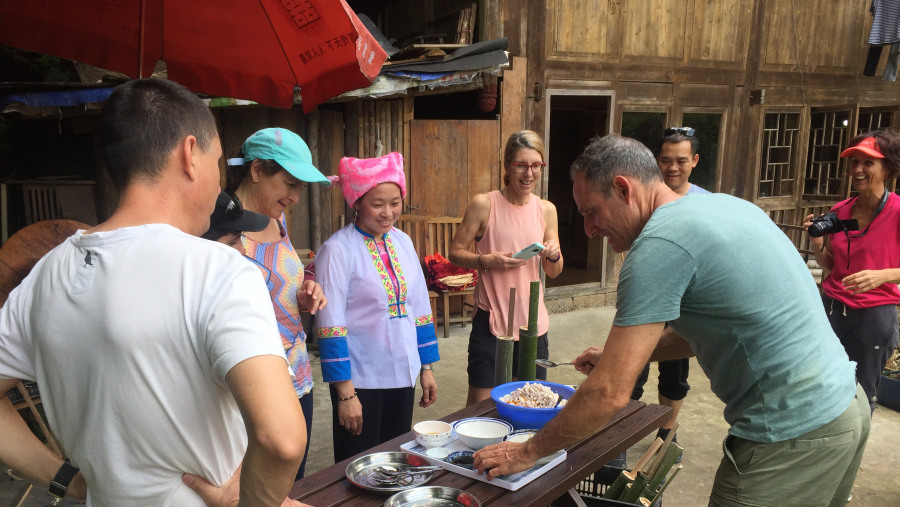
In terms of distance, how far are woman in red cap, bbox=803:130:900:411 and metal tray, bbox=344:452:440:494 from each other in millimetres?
2999

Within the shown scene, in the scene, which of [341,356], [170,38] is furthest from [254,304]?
[170,38]

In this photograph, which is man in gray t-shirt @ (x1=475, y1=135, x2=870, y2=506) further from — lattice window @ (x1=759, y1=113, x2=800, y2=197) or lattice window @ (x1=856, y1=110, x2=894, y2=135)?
lattice window @ (x1=856, y1=110, x2=894, y2=135)

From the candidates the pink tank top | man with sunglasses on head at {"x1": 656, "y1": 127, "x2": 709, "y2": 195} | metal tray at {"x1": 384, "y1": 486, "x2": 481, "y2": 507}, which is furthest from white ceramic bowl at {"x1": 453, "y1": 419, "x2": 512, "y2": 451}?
man with sunglasses on head at {"x1": 656, "y1": 127, "x2": 709, "y2": 195}

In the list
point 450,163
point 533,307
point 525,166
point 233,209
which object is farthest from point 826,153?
point 233,209

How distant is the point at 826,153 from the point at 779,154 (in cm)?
109

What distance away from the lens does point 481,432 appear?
7.29 ft

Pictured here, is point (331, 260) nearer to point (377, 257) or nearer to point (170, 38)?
point (377, 257)

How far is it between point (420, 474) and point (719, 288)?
1115 mm

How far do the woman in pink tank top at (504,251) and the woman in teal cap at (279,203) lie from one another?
122 centimetres

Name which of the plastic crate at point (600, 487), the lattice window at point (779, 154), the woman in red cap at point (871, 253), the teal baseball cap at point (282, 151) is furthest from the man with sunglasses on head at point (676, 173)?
the lattice window at point (779, 154)

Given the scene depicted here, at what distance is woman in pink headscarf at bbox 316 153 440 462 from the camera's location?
2.59 metres

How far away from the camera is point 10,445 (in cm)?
126

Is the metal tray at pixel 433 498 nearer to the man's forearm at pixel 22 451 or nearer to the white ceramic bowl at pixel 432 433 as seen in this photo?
the white ceramic bowl at pixel 432 433

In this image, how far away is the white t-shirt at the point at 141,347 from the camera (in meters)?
1.04
